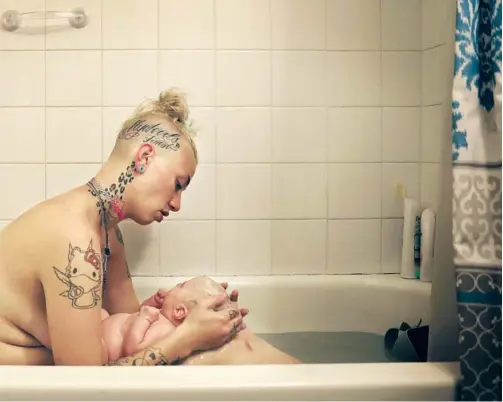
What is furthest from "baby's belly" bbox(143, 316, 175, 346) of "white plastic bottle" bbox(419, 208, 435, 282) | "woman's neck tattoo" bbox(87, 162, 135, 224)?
"white plastic bottle" bbox(419, 208, 435, 282)

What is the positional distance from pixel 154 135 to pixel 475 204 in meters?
0.71

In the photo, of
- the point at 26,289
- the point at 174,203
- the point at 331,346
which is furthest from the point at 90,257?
the point at 331,346

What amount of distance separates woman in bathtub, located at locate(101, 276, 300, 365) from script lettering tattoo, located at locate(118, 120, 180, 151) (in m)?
0.31

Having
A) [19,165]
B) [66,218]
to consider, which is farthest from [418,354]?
[19,165]

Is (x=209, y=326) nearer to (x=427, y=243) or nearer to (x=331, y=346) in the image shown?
(x=331, y=346)

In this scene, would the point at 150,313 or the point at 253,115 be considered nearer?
the point at 150,313

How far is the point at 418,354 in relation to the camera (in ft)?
4.69

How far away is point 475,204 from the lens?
946 millimetres

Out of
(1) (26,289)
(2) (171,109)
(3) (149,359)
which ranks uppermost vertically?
(2) (171,109)

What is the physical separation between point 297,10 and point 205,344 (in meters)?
1.14

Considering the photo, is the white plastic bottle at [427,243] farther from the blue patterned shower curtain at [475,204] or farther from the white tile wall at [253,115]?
the blue patterned shower curtain at [475,204]

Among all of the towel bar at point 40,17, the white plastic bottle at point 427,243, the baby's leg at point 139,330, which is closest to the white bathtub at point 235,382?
the baby's leg at point 139,330

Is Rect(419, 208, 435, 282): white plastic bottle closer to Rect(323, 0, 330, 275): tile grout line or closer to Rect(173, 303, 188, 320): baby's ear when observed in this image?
Rect(323, 0, 330, 275): tile grout line

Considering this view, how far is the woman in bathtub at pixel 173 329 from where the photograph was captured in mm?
1251
